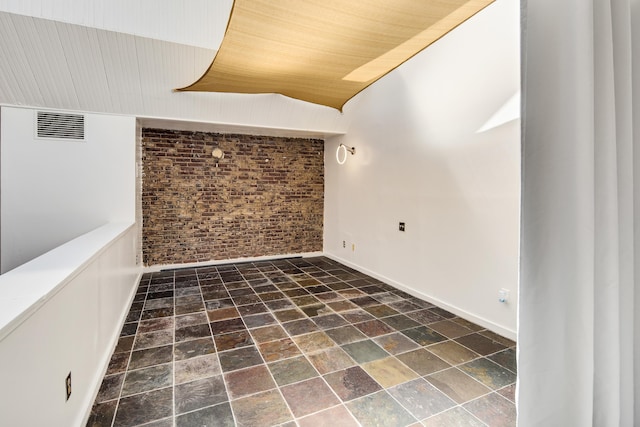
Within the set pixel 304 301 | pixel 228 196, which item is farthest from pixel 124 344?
pixel 228 196

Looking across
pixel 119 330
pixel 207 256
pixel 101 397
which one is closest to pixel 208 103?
pixel 207 256

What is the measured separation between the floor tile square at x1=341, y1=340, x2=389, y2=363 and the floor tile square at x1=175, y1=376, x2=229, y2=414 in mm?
996

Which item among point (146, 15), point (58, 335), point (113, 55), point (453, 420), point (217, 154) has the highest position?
point (146, 15)

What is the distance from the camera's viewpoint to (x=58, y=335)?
141cm

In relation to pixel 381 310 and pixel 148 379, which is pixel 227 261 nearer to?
pixel 381 310

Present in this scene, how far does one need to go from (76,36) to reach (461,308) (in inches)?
181

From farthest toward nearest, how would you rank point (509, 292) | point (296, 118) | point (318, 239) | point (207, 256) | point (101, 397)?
point (318, 239) → point (207, 256) → point (296, 118) → point (509, 292) → point (101, 397)

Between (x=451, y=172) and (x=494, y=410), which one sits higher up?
(x=451, y=172)

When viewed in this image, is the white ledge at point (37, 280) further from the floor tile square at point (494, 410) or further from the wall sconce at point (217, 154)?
the wall sconce at point (217, 154)

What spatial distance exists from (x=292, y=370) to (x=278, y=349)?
33 cm

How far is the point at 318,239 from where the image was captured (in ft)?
20.3

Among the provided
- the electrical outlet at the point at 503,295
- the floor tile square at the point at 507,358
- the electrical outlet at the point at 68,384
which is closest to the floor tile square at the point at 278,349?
the electrical outlet at the point at 68,384

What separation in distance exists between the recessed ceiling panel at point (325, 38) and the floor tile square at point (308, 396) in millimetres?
2432

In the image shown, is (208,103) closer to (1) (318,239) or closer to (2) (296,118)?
(2) (296,118)
